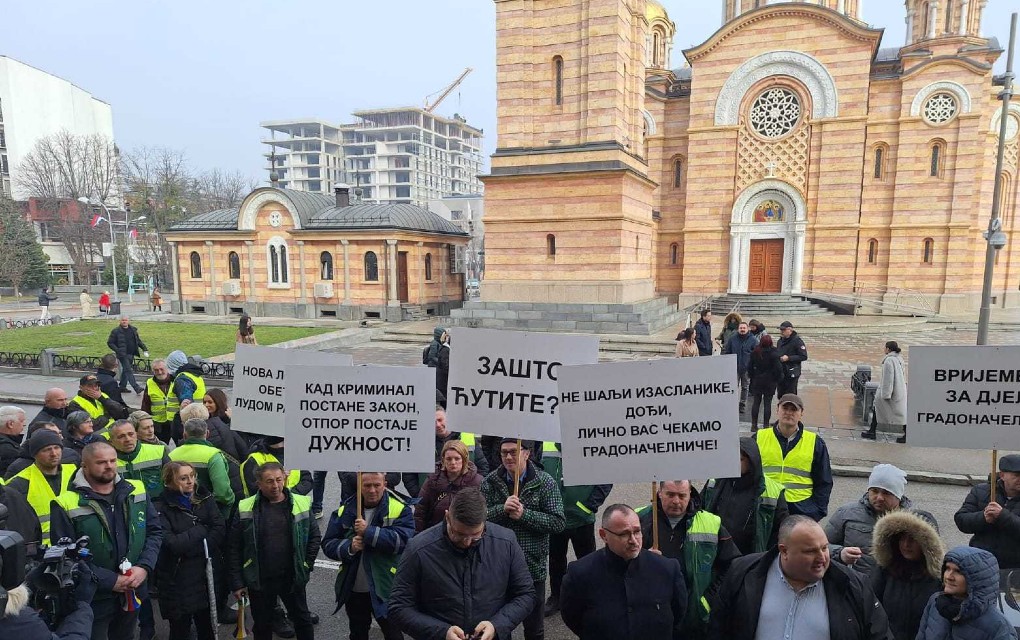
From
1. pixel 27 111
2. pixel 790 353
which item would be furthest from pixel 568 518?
pixel 27 111

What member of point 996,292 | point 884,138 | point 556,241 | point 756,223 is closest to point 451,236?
point 556,241

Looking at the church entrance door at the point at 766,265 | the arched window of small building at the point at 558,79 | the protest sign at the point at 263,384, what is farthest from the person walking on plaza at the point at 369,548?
the church entrance door at the point at 766,265

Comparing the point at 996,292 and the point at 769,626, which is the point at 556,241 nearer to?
the point at 769,626

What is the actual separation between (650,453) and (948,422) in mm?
2332

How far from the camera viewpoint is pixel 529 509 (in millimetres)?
4410

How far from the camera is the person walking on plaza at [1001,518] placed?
405cm

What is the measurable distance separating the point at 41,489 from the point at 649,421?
4.33 m

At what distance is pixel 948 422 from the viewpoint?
4371 millimetres

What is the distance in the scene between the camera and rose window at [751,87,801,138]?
28531 millimetres

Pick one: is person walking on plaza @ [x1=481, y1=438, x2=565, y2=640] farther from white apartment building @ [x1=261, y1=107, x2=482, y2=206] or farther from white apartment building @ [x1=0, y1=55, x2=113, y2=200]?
white apartment building @ [x1=261, y1=107, x2=482, y2=206]

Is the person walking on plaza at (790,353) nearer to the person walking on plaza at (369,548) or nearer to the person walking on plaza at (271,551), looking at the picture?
the person walking on plaza at (369,548)

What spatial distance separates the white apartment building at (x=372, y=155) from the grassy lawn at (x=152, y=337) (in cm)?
8031

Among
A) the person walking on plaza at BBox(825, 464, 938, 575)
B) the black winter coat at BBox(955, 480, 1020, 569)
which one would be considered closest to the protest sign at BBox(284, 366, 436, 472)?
the person walking on plaza at BBox(825, 464, 938, 575)

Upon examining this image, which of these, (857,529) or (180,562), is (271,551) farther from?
(857,529)
